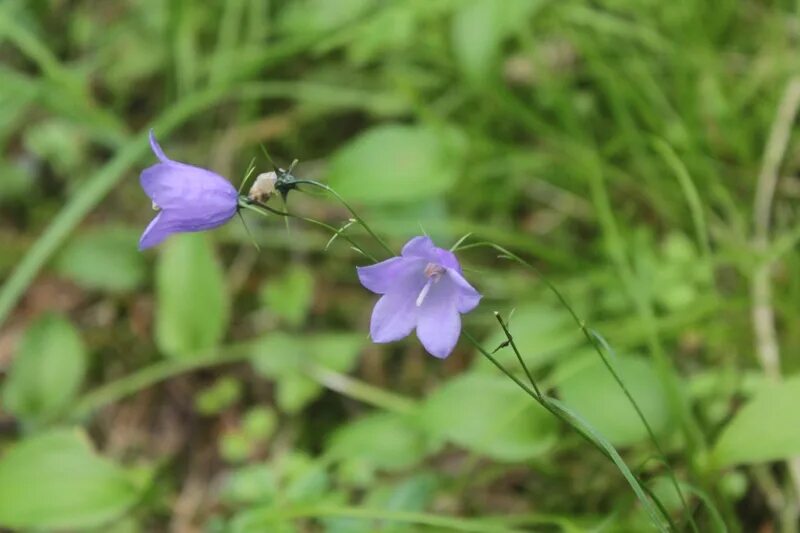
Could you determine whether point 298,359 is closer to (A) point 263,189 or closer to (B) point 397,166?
(B) point 397,166

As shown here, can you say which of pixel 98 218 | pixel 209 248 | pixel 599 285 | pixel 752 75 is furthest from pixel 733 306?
pixel 98 218

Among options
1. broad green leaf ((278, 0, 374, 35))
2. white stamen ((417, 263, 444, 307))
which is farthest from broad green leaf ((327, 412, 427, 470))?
broad green leaf ((278, 0, 374, 35))

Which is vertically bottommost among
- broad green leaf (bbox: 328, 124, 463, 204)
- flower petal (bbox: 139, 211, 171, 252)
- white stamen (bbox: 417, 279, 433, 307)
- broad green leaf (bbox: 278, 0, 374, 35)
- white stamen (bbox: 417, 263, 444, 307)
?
white stamen (bbox: 417, 279, 433, 307)

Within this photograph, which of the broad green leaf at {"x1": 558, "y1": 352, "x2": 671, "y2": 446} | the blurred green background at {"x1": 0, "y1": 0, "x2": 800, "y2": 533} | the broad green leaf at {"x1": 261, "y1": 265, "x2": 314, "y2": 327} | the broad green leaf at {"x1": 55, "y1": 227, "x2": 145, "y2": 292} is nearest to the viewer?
the broad green leaf at {"x1": 558, "y1": 352, "x2": 671, "y2": 446}

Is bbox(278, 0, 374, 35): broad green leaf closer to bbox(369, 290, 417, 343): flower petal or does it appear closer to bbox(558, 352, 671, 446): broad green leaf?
bbox(558, 352, 671, 446): broad green leaf

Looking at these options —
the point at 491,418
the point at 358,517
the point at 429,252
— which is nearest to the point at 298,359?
the point at 491,418
